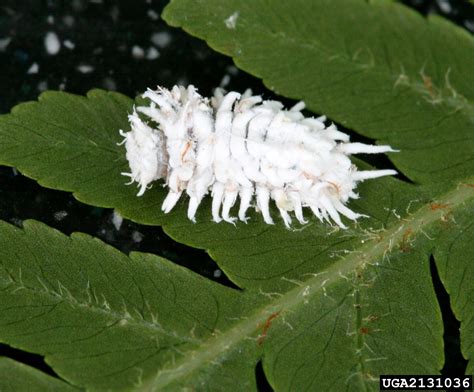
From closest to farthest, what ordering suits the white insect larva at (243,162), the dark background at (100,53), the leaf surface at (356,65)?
the white insect larva at (243,162)
the leaf surface at (356,65)
the dark background at (100,53)

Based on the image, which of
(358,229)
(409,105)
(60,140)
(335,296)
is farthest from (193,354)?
(409,105)

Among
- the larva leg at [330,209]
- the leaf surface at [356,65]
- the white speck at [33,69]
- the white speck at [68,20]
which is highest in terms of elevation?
the leaf surface at [356,65]

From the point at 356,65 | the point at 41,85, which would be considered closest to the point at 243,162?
the point at 356,65

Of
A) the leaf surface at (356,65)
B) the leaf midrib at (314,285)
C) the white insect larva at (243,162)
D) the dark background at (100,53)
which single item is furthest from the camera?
the dark background at (100,53)

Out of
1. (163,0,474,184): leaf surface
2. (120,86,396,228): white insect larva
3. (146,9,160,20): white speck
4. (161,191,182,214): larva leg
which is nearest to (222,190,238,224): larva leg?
(120,86,396,228): white insect larva

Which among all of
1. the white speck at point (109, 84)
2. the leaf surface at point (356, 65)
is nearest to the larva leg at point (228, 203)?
the leaf surface at point (356, 65)

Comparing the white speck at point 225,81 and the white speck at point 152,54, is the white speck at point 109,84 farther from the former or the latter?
the white speck at point 225,81

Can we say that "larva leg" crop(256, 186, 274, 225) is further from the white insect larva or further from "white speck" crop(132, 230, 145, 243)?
"white speck" crop(132, 230, 145, 243)
